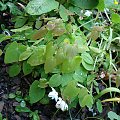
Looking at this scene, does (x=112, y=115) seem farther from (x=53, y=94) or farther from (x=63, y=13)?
(x=63, y=13)

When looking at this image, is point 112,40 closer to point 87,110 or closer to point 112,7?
point 112,7

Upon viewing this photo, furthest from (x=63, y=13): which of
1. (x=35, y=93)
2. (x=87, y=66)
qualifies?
(x=35, y=93)

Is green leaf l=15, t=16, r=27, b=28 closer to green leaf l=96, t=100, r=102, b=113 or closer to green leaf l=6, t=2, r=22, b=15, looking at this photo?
green leaf l=6, t=2, r=22, b=15

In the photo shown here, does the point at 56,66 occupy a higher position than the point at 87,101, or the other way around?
the point at 56,66

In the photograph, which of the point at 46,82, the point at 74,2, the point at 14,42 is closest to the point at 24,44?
the point at 14,42

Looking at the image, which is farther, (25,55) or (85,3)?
(85,3)

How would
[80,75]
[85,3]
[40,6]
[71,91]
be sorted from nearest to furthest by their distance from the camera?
[71,91], [80,75], [40,6], [85,3]

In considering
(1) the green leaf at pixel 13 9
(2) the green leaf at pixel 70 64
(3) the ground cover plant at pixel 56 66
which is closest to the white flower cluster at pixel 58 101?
(3) the ground cover plant at pixel 56 66
